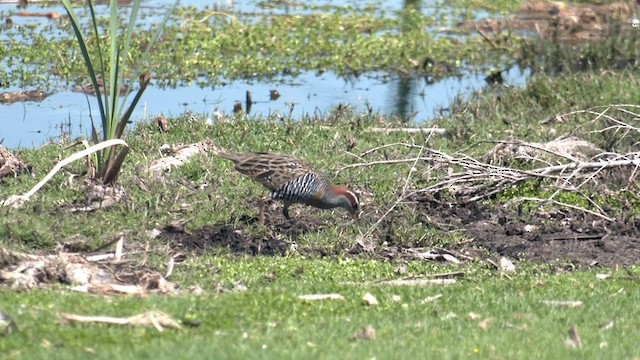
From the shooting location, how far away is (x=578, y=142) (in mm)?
13484

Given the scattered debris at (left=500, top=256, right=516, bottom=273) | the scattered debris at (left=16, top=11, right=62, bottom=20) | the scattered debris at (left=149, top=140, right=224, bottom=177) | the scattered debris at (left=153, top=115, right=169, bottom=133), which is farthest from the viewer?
the scattered debris at (left=16, top=11, right=62, bottom=20)

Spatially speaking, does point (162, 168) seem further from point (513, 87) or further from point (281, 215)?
point (513, 87)

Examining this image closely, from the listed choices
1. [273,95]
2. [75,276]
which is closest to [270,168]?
[75,276]

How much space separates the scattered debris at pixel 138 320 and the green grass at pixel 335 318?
62 mm

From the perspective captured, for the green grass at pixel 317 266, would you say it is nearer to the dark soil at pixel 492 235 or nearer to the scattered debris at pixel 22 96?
the dark soil at pixel 492 235

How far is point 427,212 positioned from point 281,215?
1333 millimetres

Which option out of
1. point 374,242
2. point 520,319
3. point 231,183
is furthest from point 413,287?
point 231,183

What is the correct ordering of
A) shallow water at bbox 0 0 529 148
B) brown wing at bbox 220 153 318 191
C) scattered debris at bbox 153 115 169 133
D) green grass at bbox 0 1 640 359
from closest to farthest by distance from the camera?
green grass at bbox 0 1 640 359 < brown wing at bbox 220 153 318 191 < scattered debris at bbox 153 115 169 133 < shallow water at bbox 0 0 529 148

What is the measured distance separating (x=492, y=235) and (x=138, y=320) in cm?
463

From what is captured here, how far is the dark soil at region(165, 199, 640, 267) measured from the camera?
35.2 ft

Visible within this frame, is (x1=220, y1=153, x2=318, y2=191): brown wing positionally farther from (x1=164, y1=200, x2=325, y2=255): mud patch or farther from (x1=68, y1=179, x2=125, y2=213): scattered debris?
(x1=68, y1=179, x2=125, y2=213): scattered debris

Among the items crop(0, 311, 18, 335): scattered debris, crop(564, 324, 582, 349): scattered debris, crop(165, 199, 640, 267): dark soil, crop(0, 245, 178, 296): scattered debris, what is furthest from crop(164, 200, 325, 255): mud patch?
crop(564, 324, 582, 349): scattered debris

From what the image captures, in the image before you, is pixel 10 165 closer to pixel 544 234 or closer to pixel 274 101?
pixel 544 234

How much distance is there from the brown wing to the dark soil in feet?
1.12
